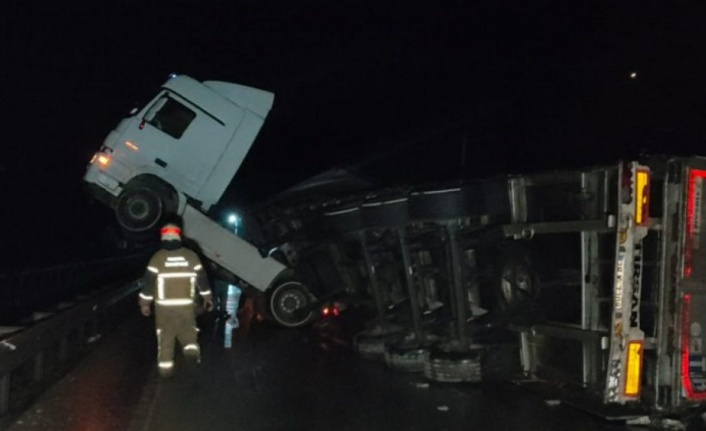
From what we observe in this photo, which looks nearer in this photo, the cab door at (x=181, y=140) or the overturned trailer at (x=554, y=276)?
the overturned trailer at (x=554, y=276)

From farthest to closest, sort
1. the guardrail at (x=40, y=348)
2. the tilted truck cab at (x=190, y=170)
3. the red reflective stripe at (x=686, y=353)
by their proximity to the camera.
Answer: the tilted truck cab at (x=190, y=170)
the guardrail at (x=40, y=348)
the red reflective stripe at (x=686, y=353)

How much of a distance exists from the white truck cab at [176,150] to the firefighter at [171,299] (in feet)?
16.1

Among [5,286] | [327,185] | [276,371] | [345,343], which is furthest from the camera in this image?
[5,286]

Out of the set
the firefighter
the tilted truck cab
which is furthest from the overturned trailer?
the tilted truck cab

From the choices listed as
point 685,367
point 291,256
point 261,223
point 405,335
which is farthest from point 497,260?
point 261,223

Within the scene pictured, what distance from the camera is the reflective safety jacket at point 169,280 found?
29.3ft

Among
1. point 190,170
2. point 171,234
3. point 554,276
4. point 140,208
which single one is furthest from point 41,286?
point 554,276

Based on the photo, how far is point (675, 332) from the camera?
6.63m

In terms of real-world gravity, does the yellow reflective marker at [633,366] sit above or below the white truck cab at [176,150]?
below

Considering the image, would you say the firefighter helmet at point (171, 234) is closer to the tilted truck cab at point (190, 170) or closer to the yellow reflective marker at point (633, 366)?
the tilted truck cab at point (190, 170)

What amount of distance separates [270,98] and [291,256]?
2876 mm

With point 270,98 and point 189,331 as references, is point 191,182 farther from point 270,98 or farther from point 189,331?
point 189,331

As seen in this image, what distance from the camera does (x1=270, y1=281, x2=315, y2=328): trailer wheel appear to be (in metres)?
13.6

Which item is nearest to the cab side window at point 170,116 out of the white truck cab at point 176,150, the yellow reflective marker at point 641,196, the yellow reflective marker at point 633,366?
the white truck cab at point 176,150
